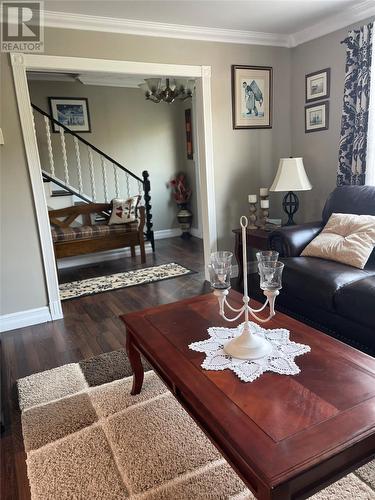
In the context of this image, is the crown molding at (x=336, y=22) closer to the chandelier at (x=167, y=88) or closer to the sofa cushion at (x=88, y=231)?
the chandelier at (x=167, y=88)

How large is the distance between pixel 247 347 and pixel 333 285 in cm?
115

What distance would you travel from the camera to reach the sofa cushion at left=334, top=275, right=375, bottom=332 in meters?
2.12

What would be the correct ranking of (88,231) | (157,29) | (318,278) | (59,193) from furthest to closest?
(59,193) < (88,231) < (157,29) < (318,278)

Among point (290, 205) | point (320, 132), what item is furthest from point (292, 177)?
point (320, 132)

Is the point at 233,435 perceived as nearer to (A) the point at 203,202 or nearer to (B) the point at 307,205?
(A) the point at 203,202

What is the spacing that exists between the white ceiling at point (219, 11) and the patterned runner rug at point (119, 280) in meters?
2.51

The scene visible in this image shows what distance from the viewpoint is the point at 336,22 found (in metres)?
3.29

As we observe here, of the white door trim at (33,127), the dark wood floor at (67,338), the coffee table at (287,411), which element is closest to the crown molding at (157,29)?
the white door trim at (33,127)

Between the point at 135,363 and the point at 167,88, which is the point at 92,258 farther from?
the point at 135,363

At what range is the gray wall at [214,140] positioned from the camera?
113 inches

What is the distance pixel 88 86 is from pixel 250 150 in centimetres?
301

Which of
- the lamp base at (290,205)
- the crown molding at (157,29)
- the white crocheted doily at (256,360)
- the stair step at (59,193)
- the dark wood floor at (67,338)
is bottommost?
the dark wood floor at (67,338)

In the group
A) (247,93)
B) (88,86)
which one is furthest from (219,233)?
(88,86)

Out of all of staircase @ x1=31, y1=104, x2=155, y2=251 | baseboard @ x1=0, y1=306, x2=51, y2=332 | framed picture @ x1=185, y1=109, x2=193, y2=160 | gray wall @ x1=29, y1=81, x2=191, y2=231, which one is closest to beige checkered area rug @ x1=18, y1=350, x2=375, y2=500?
baseboard @ x1=0, y1=306, x2=51, y2=332
